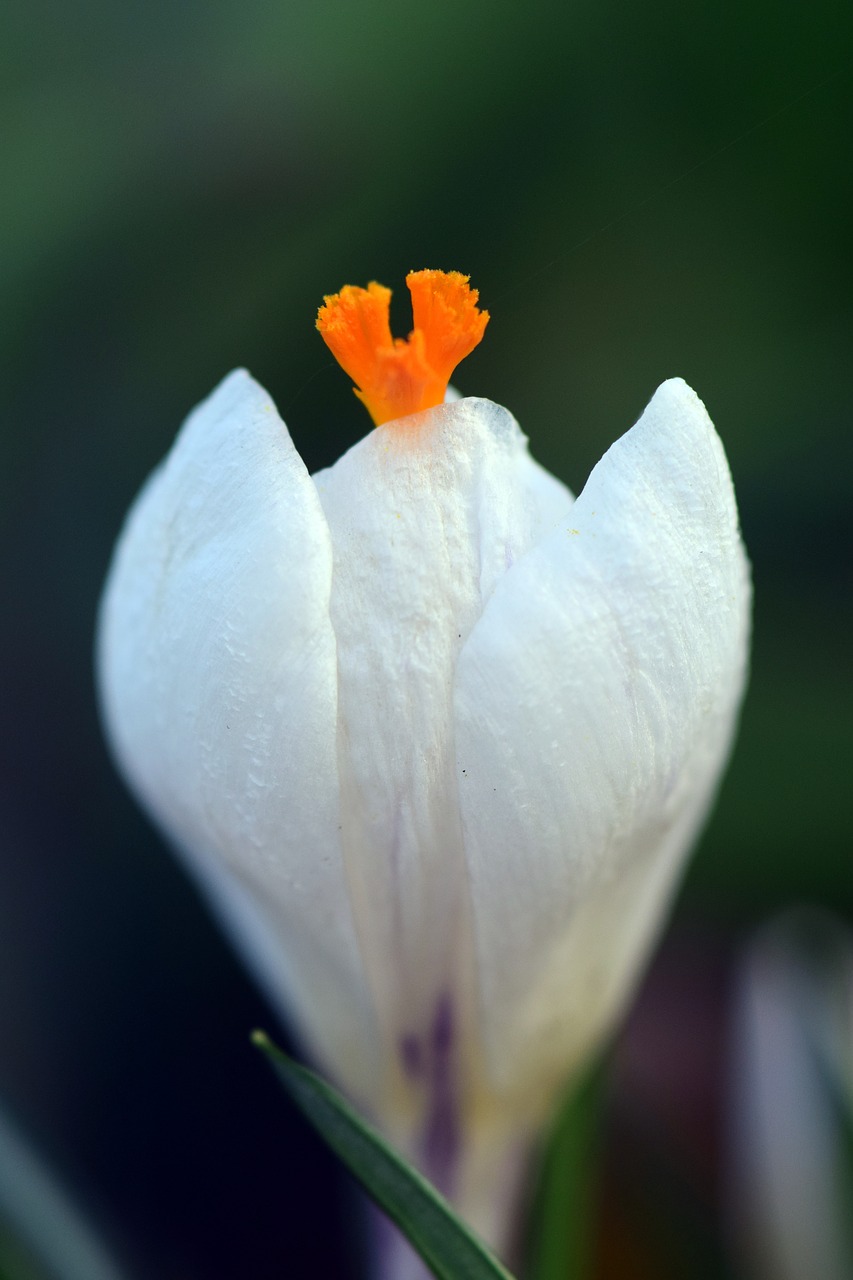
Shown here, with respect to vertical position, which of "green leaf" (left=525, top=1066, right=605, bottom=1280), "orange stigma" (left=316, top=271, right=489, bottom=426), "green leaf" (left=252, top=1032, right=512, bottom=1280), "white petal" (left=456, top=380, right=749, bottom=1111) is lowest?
"green leaf" (left=525, top=1066, right=605, bottom=1280)

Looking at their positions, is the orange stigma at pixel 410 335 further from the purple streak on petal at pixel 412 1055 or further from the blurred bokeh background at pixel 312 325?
the blurred bokeh background at pixel 312 325

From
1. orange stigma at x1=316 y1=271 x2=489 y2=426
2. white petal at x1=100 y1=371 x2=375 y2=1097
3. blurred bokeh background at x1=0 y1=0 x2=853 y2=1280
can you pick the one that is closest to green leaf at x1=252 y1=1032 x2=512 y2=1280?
white petal at x1=100 y1=371 x2=375 y2=1097

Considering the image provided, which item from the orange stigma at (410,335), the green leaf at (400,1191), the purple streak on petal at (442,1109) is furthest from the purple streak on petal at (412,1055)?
the orange stigma at (410,335)

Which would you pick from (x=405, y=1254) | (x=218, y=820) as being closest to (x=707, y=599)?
(x=218, y=820)

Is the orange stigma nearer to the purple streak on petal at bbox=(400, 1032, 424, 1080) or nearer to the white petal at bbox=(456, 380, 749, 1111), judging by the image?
the white petal at bbox=(456, 380, 749, 1111)

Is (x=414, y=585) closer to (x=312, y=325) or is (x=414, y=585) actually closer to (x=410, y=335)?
(x=410, y=335)

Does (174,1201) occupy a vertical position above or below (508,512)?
below

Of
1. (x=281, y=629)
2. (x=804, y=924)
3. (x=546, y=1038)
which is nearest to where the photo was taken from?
(x=281, y=629)

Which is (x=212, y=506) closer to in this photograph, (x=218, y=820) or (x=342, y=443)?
(x=218, y=820)
